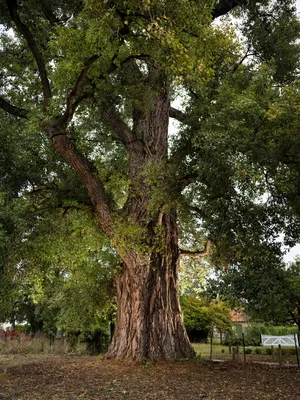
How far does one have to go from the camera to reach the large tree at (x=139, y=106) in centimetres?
765

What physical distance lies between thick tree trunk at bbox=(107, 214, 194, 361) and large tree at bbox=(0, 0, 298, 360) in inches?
1.2

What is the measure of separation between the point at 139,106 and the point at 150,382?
729 cm

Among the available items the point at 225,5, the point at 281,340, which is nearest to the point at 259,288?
the point at 281,340

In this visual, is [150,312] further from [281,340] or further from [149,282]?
[281,340]

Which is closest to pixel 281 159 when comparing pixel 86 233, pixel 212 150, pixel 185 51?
pixel 212 150

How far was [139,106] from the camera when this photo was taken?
11.2m

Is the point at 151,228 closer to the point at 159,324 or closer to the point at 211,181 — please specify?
the point at 159,324

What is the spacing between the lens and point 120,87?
34.1 feet

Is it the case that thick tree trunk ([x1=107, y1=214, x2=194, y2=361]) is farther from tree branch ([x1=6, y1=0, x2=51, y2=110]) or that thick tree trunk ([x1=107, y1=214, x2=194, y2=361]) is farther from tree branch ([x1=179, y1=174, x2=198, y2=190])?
tree branch ([x1=6, y1=0, x2=51, y2=110])

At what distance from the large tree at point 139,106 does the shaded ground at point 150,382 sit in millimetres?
1367

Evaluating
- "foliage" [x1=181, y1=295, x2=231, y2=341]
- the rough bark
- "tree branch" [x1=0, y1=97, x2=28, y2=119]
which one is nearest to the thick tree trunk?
the rough bark

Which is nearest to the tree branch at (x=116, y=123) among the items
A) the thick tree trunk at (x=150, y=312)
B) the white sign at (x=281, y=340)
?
the thick tree trunk at (x=150, y=312)

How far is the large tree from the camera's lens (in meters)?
7.65

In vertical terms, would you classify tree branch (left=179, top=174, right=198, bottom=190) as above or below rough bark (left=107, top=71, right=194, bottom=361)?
above
